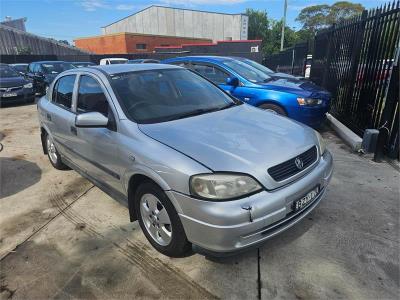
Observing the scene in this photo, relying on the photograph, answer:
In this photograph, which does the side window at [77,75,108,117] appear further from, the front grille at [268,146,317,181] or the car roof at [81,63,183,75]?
the front grille at [268,146,317,181]

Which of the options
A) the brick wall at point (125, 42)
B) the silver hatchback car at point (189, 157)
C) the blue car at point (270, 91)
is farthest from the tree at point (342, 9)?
the silver hatchback car at point (189, 157)

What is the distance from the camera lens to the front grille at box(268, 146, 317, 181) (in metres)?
2.56

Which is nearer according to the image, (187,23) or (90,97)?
(90,97)

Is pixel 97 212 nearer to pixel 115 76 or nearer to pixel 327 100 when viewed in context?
pixel 115 76

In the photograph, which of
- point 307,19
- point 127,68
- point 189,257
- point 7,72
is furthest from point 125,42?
point 307,19

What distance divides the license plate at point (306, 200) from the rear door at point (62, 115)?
2.80 m

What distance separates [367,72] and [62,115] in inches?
217

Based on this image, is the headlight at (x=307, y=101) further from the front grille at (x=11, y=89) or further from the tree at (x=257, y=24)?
the tree at (x=257, y=24)

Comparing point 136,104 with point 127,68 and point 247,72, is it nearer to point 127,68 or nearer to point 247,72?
point 127,68

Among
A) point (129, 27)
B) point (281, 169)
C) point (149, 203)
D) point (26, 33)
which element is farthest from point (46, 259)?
point (129, 27)

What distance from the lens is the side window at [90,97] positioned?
3464mm

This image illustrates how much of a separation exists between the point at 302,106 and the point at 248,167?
4219mm

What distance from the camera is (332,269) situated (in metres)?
2.75

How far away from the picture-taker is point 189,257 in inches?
116
